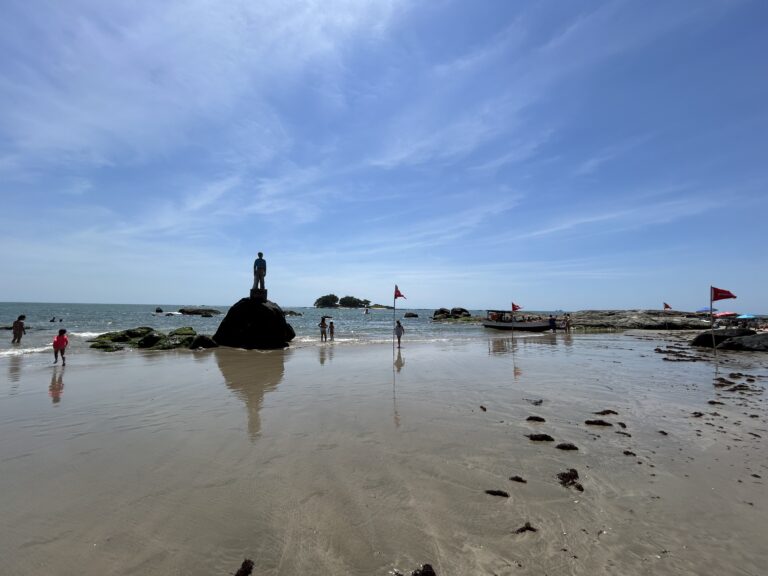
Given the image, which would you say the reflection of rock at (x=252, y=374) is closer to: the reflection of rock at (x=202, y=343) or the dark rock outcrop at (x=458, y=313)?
the reflection of rock at (x=202, y=343)

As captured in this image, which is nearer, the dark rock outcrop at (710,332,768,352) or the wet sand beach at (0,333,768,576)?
the wet sand beach at (0,333,768,576)

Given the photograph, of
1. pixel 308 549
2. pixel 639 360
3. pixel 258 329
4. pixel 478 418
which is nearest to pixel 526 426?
pixel 478 418

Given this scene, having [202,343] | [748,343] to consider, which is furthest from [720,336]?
[202,343]

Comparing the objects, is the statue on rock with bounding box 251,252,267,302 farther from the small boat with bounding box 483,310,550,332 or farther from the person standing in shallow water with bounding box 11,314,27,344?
the small boat with bounding box 483,310,550,332

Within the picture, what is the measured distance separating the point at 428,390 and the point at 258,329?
614 inches

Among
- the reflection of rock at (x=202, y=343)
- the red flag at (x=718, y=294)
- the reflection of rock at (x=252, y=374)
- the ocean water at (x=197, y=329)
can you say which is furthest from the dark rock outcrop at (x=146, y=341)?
the red flag at (x=718, y=294)

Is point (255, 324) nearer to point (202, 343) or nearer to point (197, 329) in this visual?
point (202, 343)

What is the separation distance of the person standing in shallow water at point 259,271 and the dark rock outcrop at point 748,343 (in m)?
28.7

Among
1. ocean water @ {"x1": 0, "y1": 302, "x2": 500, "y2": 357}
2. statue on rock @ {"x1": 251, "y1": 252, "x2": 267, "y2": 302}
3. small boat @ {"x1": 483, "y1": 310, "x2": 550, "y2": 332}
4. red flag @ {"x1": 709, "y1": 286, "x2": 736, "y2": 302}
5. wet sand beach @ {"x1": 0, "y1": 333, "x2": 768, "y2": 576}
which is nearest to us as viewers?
wet sand beach @ {"x1": 0, "y1": 333, "x2": 768, "y2": 576}

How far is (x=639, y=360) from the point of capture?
20.2 meters

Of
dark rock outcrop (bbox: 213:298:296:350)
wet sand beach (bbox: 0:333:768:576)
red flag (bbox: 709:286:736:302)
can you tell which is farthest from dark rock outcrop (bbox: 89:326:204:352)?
red flag (bbox: 709:286:736:302)

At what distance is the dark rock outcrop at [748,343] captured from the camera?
23391 millimetres

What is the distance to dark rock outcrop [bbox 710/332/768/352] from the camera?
2339cm

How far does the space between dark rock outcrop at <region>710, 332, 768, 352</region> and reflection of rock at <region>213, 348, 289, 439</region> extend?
1037 inches
